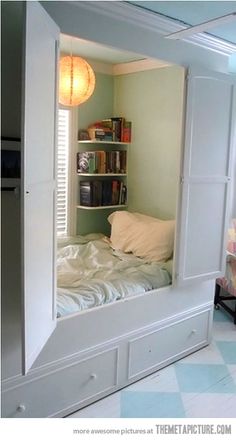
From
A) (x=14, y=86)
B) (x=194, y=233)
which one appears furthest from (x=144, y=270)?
(x=14, y=86)

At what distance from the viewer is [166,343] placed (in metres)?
2.81

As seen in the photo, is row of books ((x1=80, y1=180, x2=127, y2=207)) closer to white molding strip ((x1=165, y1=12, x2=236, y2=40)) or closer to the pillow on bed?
the pillow on bed

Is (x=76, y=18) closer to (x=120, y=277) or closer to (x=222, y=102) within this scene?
(x=222, y=102)

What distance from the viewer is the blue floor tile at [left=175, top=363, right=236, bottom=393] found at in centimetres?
256

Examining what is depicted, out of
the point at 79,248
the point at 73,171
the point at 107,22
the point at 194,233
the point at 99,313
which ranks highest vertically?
the point at 107,22

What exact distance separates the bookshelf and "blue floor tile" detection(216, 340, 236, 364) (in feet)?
5.30

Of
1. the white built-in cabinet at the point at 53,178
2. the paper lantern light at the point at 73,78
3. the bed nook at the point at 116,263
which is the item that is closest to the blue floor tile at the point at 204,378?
the white built-in cabinet at the point at 53,178

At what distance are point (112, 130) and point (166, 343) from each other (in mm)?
2058

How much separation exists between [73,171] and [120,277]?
1.40 m

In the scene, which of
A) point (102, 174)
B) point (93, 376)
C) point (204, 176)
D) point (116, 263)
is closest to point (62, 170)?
point (102, 174)

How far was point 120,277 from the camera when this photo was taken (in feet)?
8.67

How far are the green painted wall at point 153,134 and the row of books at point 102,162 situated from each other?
0.10 metres

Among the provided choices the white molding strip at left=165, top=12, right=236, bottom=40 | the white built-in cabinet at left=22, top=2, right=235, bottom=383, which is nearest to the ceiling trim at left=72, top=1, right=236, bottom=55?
the white molding strip at left=165, top=12, right=236, bottom=40

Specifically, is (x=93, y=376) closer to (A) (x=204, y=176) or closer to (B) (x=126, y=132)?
(A) (x=204, y=176)
